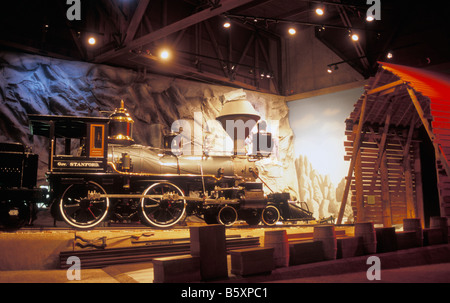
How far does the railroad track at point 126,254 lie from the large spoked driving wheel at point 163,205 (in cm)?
231

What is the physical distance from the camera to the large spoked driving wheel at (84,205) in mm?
6988

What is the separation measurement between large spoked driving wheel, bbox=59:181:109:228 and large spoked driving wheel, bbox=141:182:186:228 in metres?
0.80

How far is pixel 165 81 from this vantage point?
44.1 ft

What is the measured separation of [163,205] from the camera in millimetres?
7664

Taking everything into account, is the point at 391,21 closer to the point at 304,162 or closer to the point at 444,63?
the point at 444,63

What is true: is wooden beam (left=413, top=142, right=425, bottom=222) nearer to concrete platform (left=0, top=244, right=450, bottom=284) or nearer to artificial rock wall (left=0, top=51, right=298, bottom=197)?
concrete platform (left=0, top=244, right=450, bottom=284)

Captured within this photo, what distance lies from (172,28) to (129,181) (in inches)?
187

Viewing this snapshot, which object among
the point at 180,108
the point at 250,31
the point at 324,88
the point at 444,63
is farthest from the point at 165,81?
the point at 444,63

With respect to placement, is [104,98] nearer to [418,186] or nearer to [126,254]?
[126,254]

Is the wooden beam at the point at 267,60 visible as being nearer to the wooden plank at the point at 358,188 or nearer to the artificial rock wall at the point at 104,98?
the artificial rock wall at the point at 104,98

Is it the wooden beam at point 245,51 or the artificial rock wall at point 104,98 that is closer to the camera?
the artificial rock wall at point 104,98

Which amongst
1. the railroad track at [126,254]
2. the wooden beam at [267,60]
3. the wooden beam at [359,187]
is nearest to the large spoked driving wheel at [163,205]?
the railroad track at [126,254]

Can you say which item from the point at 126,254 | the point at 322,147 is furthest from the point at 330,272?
the point at 322,147
